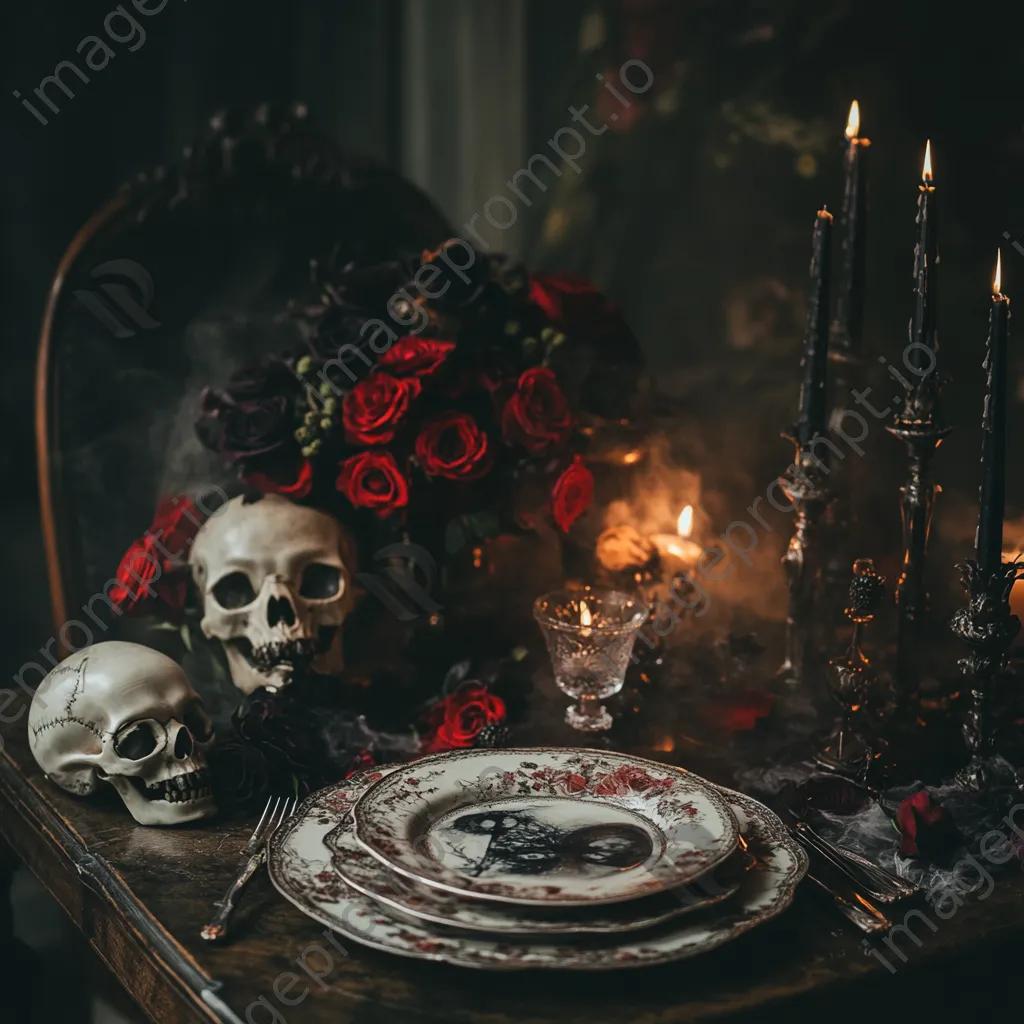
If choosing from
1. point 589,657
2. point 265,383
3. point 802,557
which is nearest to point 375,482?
point 265,383

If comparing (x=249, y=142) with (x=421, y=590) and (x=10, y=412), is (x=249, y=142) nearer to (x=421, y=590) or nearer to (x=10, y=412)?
(x=10, y=412)

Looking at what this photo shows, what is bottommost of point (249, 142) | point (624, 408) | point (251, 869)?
point (251, 869)

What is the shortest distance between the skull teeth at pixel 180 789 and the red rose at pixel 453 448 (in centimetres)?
39

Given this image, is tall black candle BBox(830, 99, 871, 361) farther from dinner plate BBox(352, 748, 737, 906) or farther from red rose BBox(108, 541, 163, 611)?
red rose BBox(108, 541, 163, 611)

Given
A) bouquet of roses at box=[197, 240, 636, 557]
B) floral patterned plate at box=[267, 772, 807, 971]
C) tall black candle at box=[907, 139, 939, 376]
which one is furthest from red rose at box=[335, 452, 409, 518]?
tall black candle at box=[907, 139, 939, 376]

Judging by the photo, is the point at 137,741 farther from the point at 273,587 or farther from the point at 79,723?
the point at 273,587

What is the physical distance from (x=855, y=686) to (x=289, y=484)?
2.04 ft

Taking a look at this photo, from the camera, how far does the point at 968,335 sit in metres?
1.25

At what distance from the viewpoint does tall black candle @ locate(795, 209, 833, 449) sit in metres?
1.21

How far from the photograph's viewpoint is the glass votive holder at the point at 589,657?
1.22 metres

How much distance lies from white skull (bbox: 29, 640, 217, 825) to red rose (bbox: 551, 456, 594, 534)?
456mm

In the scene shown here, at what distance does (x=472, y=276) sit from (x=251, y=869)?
715mm

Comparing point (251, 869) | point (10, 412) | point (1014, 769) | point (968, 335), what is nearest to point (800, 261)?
point (968, 335)

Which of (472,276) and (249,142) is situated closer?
(472,276)
